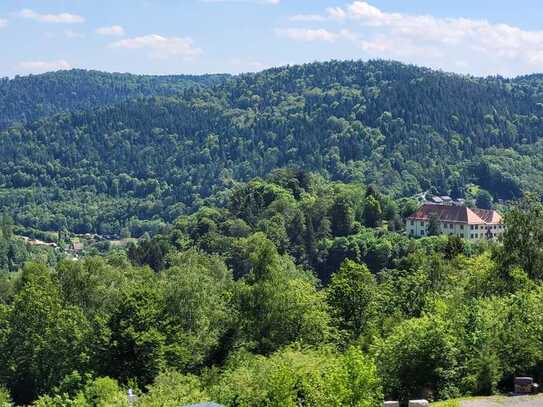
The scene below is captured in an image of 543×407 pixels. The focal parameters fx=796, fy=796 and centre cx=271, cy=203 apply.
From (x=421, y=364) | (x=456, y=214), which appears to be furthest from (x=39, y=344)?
(x=456, y=214)

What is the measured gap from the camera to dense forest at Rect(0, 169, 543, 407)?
1281 inches

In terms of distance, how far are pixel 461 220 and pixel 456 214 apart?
8.82 ft

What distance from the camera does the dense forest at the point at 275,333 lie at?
1281 inches

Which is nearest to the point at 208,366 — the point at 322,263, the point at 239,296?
the point at 239,296

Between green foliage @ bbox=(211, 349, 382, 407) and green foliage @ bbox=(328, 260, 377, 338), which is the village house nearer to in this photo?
green foliage @ bbox=(328, 260, 377, 338)

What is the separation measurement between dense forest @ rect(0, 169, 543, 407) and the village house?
4484 cm

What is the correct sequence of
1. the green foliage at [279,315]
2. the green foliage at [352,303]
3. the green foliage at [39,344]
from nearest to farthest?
the green foliage at [279,315] < the green foliage at [39,344] < the green foliage at [352,303]

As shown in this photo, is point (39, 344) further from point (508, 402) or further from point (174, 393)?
point (508, 402)

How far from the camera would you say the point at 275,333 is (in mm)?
51562

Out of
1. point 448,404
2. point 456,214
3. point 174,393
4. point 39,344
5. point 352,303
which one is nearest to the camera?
point 448,404

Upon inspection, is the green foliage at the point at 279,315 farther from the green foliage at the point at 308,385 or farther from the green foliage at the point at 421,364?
the green foliage at the point at 421,364

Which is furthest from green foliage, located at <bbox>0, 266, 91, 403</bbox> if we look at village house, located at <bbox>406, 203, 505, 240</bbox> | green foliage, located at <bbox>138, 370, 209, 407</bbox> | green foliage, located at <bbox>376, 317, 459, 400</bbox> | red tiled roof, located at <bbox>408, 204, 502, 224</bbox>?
red tiled roof, located at <bbox>408, 204, 502, 224</bbox>

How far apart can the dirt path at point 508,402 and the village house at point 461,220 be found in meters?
97.7

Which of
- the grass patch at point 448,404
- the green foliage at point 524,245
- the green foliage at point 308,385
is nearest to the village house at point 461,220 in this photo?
the green foliage at point 524,245
